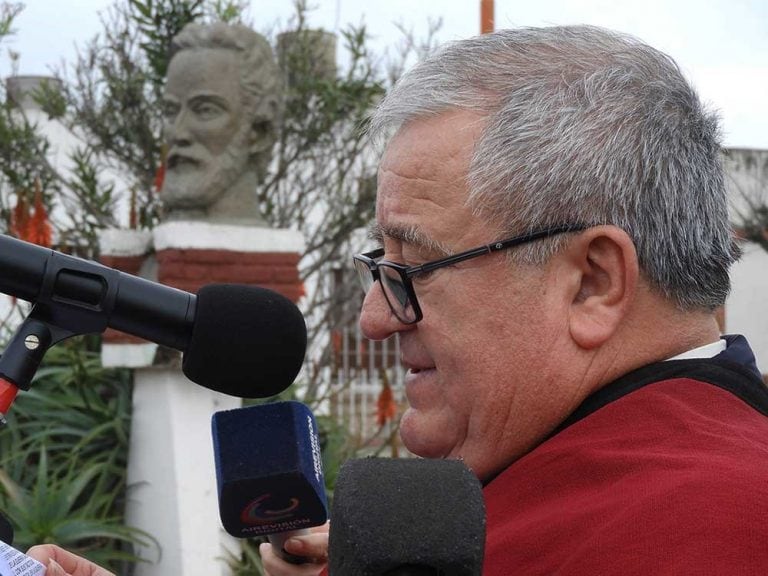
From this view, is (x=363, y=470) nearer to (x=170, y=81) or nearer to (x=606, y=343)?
(x=606, y=343)

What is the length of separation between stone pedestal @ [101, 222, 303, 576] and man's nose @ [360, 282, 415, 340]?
3.59 metres

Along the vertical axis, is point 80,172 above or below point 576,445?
below

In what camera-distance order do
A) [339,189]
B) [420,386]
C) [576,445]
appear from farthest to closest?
1. [339,189]
2. [420,386]
3. [576,445]

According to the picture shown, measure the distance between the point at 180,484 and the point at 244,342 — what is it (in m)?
4.04

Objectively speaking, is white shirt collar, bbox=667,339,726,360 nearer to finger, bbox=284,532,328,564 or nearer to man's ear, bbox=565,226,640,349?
man's ear, bbox=565,226,640,349

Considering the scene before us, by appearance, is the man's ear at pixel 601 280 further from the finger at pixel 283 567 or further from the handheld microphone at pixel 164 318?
the finger at pixel 283 567

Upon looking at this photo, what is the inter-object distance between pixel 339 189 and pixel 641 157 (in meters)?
6.69

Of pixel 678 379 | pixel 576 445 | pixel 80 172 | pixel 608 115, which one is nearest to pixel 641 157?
pixel 608 115

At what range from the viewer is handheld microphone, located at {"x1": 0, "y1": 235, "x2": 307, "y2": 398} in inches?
54.0

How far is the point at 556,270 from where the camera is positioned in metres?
1.68

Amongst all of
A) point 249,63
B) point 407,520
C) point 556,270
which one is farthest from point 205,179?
point 407,520

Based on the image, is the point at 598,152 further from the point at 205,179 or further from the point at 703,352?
the point at 205,179

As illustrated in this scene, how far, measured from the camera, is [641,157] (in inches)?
65.5

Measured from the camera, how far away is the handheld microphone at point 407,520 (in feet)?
3.22
